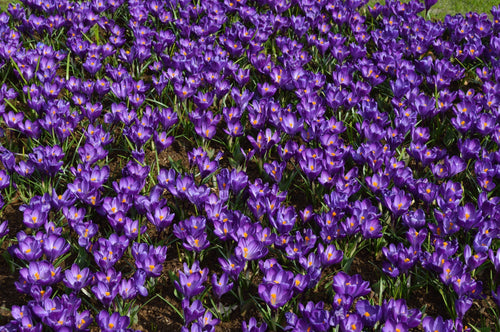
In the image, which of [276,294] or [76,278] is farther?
[76,278]

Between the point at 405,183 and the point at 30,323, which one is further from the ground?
the point at 405,183

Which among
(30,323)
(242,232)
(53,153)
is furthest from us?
(53,153)

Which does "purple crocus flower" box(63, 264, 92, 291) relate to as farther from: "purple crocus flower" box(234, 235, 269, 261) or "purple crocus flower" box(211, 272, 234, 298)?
"purple crocus flower" box(234, 235, 269, 261)

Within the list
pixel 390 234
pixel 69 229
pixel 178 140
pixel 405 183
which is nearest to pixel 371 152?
pixel 405 183

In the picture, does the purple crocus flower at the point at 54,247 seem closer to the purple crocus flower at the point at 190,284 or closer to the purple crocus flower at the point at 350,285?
the purple crocus flower at the point at 190,284

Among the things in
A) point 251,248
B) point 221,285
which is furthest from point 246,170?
point 221,285

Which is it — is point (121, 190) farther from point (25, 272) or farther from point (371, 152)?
point (371, 152)

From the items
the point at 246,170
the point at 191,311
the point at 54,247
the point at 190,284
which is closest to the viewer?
the point at 191,311

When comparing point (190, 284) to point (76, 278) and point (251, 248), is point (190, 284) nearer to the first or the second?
point (251, 248)
